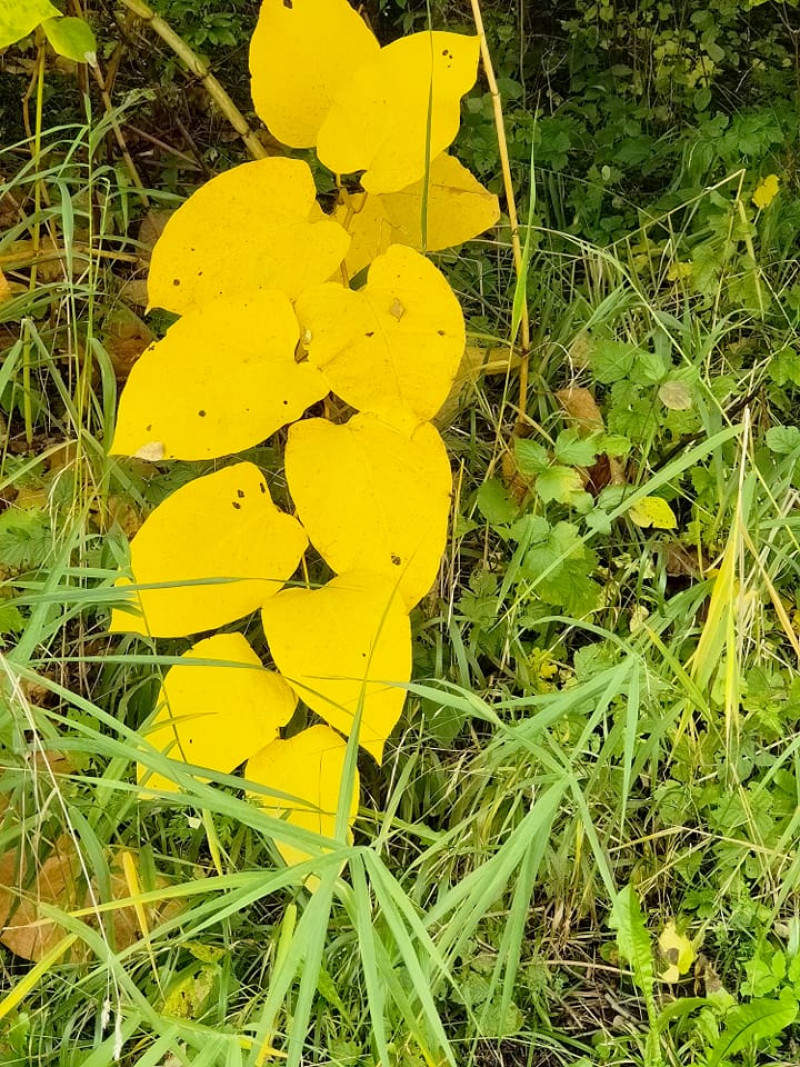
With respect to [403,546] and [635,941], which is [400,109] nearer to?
[403,546]

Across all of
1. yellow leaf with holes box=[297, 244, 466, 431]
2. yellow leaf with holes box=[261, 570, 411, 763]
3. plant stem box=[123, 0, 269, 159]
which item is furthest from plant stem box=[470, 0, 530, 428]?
yellow leaf with holes box=[261, 570, 411, 763]

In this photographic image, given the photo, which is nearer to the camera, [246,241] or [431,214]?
[246,241]

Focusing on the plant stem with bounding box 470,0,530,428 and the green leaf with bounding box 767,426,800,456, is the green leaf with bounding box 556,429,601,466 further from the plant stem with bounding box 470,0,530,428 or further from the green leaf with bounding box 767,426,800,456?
the green leaf with bounding box 767,426,800,456

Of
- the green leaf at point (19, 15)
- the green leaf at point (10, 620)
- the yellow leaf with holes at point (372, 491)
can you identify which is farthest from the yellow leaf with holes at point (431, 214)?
the green leaf at point (10, 620)

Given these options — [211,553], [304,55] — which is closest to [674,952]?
[211,553]

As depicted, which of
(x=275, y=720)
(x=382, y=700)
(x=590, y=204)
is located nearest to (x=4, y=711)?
(x=275, y=720)

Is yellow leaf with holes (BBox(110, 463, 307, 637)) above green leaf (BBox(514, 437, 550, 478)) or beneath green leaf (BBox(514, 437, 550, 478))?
above
